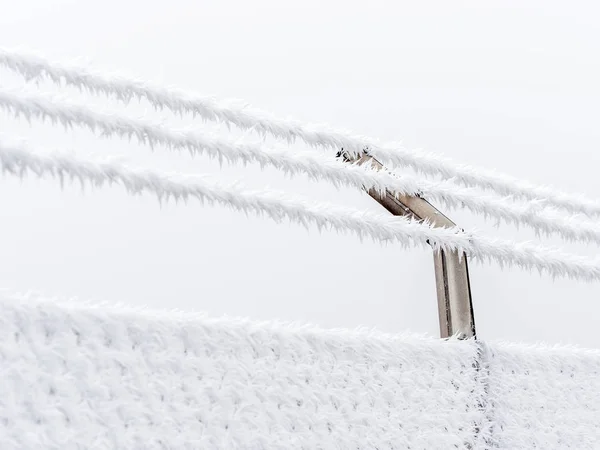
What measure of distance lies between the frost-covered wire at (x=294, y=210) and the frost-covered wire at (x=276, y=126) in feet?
0.15

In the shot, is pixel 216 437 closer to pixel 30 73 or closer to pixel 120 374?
pixel 120 374

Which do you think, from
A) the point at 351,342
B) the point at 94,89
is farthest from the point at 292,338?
the point at 94,89

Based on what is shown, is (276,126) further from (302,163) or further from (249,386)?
(249,386)

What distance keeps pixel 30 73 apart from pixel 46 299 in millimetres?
114

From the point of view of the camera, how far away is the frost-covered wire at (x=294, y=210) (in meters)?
0.29

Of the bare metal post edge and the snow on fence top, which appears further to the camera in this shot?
the bare metal post edge

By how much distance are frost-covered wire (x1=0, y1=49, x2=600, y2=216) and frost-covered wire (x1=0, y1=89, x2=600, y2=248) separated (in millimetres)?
16

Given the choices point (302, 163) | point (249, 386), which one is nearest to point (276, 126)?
point (302, 163)

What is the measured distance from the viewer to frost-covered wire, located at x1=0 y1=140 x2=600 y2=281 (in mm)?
291

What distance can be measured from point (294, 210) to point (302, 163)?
0.03 metres

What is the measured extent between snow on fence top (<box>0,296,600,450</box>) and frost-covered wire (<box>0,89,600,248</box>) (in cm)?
8

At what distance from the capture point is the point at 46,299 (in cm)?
29

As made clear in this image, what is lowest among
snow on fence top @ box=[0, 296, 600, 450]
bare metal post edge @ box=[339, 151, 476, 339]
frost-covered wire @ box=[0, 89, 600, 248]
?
snow on fence top @ box=[0, 296, 600, 450]

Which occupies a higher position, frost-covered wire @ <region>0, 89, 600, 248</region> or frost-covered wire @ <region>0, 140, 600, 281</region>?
frost-covered wire @ <region>0, 89, 600, 248</region>
